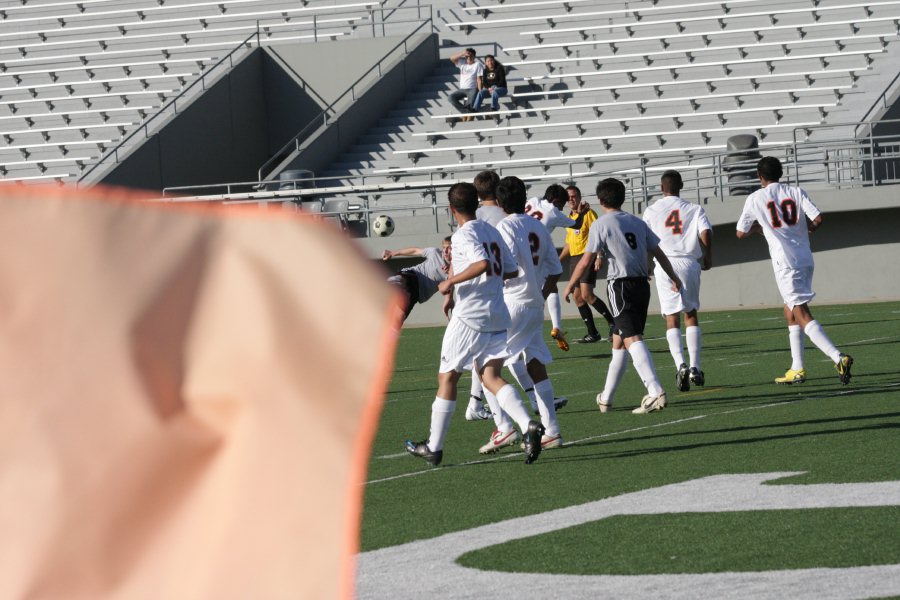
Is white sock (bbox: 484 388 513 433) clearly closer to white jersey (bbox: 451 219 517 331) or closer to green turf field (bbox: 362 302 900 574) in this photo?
green turf field (bbox: 362 302 900 574)

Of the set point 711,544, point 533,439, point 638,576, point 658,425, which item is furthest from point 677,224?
point 638,576

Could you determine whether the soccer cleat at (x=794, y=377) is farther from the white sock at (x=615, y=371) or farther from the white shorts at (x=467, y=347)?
the white shorts at (x=467, y=347)

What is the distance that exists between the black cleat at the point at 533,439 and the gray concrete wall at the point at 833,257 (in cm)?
1529

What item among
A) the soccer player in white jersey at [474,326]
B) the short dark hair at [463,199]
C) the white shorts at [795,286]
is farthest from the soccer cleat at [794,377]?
the short dark hair at [463,199]

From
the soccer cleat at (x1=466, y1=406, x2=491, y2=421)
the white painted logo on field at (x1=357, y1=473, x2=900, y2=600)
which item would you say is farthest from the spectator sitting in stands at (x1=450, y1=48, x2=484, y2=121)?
the white painted logo on field at (x1=357, y1=473, x2=900, y2=600)

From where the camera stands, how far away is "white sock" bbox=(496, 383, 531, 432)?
8266 millimetres

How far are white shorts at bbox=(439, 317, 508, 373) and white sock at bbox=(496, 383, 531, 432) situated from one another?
0.76ft

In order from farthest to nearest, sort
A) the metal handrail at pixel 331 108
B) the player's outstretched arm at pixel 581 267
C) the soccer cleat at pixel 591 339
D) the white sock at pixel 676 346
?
1. the metal handrail at pixel 331 108
2. the soccer cleat at pixel 591 339
3. the white sock at pixel 676 346
4. the player's outstretched arm at pixel 581 267

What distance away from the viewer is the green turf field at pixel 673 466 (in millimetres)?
5477

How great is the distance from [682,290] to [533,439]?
14.1 feet

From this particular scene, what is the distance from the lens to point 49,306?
159 centimetres

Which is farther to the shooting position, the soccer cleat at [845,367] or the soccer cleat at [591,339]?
the soccer cleat at [591,339]

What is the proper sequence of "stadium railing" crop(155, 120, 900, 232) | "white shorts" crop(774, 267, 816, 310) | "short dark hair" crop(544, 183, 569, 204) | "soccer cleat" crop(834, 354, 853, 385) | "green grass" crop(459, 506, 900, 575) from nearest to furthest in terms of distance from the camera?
"green grass" crop(459, 506, 900, 575) < "soccer cleat" crop(834, 354, 853, 385) < "white shorts" crop(774, 267, 816, 310) < "short dark hair" crop(544, 183, 569, 204) < "stadium railing" crop(155, 120, 900, 232)

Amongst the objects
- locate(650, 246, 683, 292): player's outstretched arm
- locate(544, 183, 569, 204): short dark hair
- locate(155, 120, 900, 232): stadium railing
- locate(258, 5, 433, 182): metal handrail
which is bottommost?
→ locate(650, 246, 683, 292): player's outstretched arm
